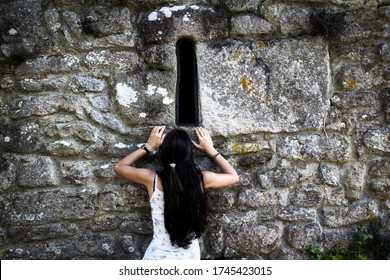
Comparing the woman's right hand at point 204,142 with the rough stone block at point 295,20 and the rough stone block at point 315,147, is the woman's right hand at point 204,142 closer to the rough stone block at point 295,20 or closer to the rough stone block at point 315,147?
the rough stone block at point 315,147

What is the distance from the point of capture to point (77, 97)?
138 inches

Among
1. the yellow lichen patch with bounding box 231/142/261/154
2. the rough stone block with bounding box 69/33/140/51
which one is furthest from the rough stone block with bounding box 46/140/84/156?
the yellow lichen patch with bounding box 231/142/261/154

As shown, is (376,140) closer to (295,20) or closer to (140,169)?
(295,20)

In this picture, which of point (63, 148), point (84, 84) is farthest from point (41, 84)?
point (63, 148)

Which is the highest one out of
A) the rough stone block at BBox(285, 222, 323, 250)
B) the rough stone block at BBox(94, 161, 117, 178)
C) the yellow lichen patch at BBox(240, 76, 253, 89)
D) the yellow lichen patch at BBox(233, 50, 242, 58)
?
the yellow lichen patch at BBox(233, 50, 242, 58)

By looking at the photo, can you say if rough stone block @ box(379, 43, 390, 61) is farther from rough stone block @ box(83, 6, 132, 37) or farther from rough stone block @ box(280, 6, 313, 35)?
rough stone block @ box(83, 6, 132, 37)

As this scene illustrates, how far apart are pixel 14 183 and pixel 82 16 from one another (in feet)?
4.07

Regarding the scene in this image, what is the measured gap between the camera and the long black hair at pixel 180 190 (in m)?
3.17

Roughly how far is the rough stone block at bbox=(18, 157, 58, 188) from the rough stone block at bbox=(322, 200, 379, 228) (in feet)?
6.41

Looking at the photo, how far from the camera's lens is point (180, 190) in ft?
10.4

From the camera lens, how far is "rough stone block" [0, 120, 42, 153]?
11.3 feet

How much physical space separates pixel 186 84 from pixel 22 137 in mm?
1189

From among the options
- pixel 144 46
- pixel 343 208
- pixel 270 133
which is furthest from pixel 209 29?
pixel 343 208

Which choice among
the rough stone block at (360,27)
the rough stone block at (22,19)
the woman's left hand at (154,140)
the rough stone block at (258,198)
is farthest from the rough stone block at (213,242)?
the rough stone block at (22,19)
